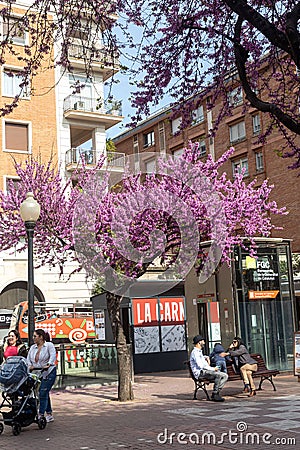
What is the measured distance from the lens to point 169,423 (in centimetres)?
1106

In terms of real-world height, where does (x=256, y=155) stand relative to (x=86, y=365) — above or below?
above

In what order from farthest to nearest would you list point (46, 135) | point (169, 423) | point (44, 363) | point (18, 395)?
1. point (46, 135)
2. point (44, 363)
3. point (169, 423)
4. point (18, 395)

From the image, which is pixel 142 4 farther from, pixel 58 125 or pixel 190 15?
pixel 58 125

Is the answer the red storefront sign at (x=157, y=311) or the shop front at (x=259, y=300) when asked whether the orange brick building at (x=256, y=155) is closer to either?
the red storefront sign at (x=157, y=311)

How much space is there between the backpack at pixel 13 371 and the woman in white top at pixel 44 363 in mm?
688

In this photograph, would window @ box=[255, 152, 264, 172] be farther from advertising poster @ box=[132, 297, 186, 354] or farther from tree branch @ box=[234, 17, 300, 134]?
tree branch @ box=[234, 17, 300, 134]

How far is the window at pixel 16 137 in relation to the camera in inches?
1266

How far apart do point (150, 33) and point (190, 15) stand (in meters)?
0.54

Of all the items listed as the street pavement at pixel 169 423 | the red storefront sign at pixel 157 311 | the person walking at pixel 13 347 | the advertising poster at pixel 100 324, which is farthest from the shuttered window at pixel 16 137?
the person walking at pixel 13 347

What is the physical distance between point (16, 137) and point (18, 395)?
916 inches

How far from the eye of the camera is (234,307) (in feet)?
66.2

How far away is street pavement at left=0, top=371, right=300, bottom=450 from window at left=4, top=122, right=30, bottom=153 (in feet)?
59.9

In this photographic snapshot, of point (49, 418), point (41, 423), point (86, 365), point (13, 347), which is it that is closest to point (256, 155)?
point (86, 365)

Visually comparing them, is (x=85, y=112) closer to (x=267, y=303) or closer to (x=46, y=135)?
(x=46, y=135)
